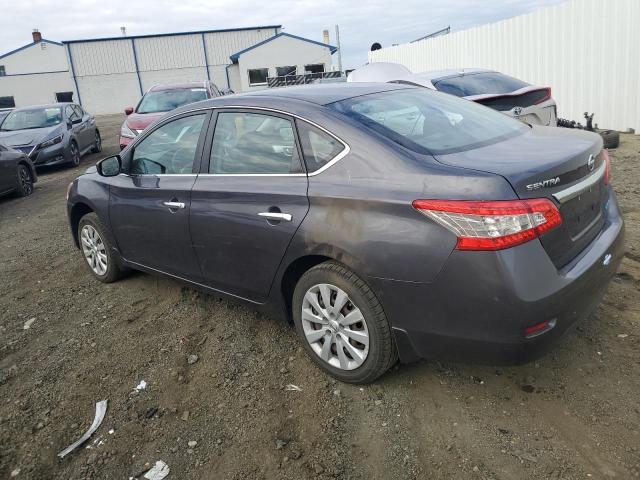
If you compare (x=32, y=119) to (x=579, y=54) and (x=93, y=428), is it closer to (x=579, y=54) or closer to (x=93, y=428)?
(x=93, y=428)

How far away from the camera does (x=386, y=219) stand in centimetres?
265

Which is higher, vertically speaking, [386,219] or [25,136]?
[25,136]

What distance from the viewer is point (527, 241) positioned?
2412mm

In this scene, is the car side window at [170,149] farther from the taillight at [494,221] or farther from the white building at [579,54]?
the white building at [579,54]

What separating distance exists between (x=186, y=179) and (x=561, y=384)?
2693 millimetres

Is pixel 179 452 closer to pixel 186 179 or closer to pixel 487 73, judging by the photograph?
pixel 186 179

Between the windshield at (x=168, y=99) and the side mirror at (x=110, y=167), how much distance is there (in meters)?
7.57

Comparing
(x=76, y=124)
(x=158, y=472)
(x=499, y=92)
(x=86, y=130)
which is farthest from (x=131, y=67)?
(x=158, y=472)

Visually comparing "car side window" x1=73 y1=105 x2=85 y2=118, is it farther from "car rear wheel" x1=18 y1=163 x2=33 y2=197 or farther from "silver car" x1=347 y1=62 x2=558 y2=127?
"silver car" x1=347 y1=62 x2=558 y2=127

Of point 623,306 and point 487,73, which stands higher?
point 487,73

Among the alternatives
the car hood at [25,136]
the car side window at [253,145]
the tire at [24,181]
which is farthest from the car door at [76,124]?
the car side window at [253,145]

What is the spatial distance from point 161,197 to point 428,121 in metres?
1.98

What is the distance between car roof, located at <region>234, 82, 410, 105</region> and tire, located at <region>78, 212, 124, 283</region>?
1968 millimetres

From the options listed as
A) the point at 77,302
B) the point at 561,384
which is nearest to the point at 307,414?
the point at 561,384
